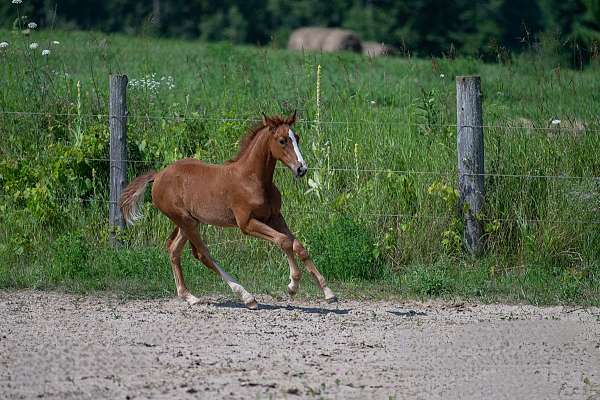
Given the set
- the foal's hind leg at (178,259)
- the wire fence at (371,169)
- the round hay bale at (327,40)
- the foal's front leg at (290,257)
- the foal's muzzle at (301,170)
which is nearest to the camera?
the foal's muzzle at (301,170)

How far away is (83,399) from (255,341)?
1961 mm

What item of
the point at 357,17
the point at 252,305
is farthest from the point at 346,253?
the point at 357,17

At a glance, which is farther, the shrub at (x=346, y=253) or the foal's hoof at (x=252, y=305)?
the shrub at (x=346, y=253)

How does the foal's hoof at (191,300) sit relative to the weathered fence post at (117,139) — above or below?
below

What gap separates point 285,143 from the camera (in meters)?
9.28

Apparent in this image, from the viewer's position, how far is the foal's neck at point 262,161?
9531mm

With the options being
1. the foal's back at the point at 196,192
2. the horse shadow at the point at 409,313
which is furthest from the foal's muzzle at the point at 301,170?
the horse shadow at the point at 409,313

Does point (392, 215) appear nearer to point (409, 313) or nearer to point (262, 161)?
point (409, 313)

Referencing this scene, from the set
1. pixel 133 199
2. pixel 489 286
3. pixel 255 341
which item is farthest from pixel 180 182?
pixel 489 286

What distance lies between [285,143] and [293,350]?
2.15 m

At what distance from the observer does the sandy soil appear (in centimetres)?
682

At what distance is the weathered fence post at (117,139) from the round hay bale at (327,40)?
74.0 ft

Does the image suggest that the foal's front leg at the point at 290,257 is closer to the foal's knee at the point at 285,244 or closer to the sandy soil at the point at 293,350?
the foal's knee at the point at 285,244

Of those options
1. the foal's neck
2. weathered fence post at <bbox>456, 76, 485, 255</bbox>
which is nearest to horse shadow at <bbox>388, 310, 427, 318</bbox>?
the foal's neck
